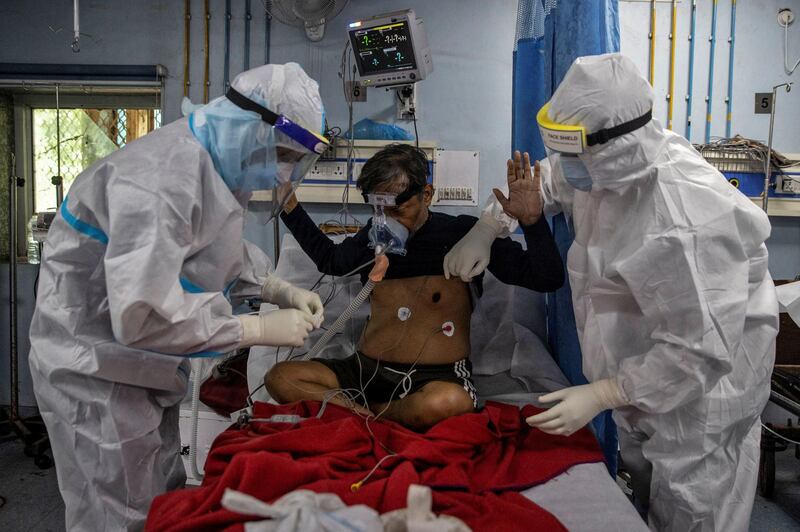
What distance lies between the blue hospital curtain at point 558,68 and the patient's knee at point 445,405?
0.44 meters

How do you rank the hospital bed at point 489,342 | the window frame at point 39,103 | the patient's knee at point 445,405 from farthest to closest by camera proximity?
the window frame at point 39,103 → the hospital bed at point 489,342 → the patient's knee at point 445,405

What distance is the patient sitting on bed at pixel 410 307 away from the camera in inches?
70.5

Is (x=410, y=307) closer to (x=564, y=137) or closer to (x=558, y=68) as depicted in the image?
(x=564, y=137)

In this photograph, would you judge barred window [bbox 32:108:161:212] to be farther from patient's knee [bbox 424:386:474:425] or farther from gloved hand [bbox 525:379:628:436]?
gloved hand [bbox 525:379:628:436]

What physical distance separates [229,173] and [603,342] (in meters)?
1.04

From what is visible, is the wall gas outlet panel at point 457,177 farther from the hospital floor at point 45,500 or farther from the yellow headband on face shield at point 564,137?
the hospital floor at point 45,500

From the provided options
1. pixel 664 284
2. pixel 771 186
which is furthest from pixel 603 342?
pixel 771 186

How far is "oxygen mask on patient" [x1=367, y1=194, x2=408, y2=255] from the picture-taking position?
177 cm

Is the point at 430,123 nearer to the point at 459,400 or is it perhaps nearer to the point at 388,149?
the point at 388,149

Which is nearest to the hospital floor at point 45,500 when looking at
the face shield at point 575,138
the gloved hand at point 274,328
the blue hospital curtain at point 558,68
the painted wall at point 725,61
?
the blue hospital curtain at point 558,68

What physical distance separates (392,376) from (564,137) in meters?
0.95

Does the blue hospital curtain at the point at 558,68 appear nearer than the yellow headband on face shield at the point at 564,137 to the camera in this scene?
No

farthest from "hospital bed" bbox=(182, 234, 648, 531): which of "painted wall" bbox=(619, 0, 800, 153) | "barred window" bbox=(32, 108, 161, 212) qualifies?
"barred window" bbox=(32, 108, 161, 212)

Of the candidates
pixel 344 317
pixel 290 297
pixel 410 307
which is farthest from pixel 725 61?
pixel 290 297
